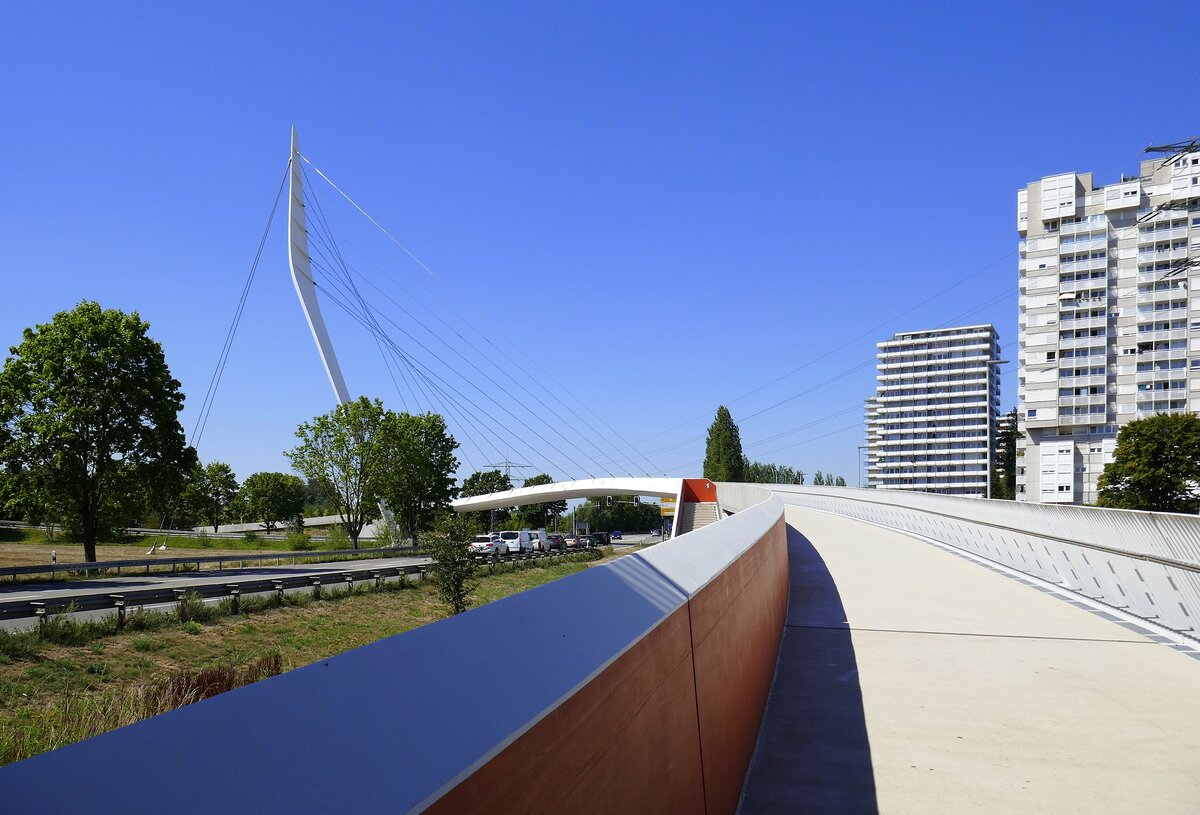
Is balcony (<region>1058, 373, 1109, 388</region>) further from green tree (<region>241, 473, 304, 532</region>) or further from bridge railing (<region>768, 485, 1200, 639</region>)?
green tree (<region>241, 473, 304, 532</region>)

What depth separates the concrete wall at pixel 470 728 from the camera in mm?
1560

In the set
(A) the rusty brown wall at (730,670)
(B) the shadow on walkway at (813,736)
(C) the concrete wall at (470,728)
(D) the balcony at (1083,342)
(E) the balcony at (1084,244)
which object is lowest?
(B) the shadow on walkway at (813,736)

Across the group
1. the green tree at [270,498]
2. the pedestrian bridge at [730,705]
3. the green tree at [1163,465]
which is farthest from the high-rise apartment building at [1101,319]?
the pedestrian bridge at [730,705]

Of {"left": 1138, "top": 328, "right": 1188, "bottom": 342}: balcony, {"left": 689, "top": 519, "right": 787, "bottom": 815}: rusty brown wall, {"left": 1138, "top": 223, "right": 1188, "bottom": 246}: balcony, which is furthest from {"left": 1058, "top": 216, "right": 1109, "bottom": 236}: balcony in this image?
{"left": 689, "top": 519, "right": 787, "bottom": 815}: rusty brown wall

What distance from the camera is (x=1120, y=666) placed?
9883mm

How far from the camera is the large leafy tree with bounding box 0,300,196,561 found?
3522 centimetres

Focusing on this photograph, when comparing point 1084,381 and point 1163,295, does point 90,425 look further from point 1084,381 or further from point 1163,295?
point 1163,295

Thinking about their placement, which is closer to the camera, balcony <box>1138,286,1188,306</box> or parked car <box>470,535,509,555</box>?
parked car <box>470,535,509,555</box>

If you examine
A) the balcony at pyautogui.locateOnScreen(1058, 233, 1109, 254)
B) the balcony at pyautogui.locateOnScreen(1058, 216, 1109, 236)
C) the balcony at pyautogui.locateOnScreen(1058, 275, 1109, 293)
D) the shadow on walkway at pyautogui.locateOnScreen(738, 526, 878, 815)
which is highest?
the balcony at pyautogui.locateOnScreen(1058, 216, 1109, 236)

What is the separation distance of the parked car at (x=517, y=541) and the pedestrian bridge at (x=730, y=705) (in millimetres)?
38733

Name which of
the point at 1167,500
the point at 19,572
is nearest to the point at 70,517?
the point at 19,572

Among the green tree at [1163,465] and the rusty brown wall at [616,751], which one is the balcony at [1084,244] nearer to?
the green tree at [1163,465]

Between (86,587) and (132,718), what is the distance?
20.7 m

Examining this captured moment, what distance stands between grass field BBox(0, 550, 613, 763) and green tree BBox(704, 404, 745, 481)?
4069 inches
